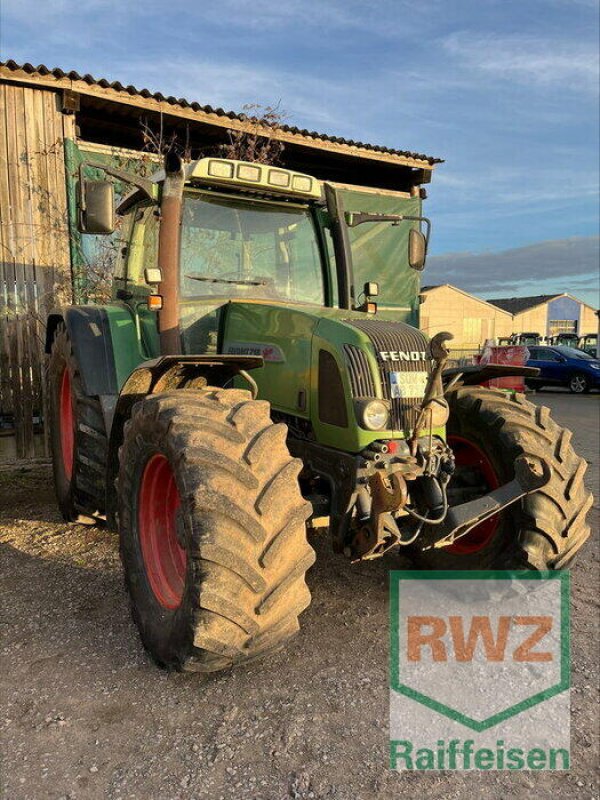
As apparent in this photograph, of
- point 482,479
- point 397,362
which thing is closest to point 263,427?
point 397,362

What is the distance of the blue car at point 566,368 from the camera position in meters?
18.7

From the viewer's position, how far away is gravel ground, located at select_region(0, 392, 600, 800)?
7.22 ft

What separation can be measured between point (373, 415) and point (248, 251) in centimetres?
156

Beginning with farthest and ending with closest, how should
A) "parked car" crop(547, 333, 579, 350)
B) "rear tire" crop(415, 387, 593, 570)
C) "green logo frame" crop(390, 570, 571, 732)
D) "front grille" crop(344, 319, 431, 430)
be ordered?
"parked car" crop(547, 333, 579, 350)
"rear tire" crop(415, 387, 593, 570)
"front grille" crop(344, 319, 431, 430)
"green logo frame" crop(390, 570, 571, 732)

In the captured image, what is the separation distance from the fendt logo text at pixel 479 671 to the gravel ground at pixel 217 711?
0.08m

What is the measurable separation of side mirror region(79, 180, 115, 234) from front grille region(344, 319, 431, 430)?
56.8 inches

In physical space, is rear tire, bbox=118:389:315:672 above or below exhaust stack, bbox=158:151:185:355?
below

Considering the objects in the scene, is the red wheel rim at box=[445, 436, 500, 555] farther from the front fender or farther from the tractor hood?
the front fender

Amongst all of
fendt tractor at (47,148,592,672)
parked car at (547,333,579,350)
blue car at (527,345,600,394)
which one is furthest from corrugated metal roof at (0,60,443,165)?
parked car at (547,333,579,350)

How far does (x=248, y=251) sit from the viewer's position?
13.0 feet

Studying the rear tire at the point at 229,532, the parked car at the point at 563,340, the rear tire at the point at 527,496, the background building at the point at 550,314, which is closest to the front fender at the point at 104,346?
the rear tire at the point at 229,532

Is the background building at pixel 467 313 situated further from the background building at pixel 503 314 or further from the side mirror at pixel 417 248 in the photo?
the side mirror at pixel 417 248

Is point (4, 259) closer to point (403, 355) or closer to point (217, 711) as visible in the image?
point (403, 355)

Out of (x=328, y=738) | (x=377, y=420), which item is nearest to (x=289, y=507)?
(x=377, y=420)
